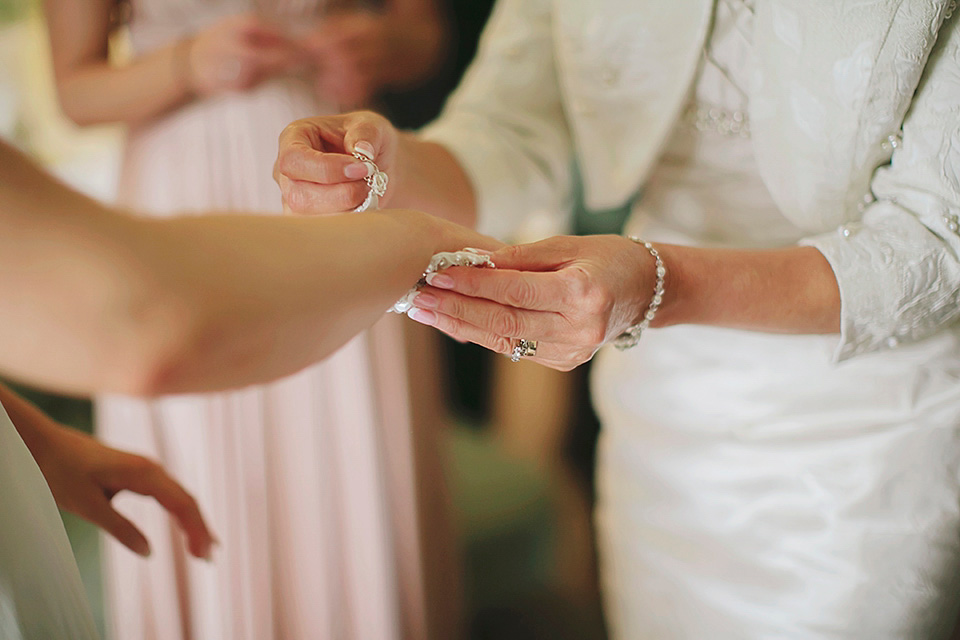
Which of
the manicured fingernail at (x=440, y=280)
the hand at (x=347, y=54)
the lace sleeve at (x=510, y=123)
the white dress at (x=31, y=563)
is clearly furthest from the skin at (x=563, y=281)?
the hand at (x=347, y=54)

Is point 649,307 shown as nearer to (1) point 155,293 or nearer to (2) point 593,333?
(2) point 593,333

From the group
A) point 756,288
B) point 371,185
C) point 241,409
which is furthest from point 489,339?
point 241,409

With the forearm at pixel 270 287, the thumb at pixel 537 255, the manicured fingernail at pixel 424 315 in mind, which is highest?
the forearm at pixel 270 287

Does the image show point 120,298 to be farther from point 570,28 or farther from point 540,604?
point 540,604

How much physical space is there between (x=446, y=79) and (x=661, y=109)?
2.66ft

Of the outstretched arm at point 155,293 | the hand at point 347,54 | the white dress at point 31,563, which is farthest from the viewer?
the hand at point 347,54

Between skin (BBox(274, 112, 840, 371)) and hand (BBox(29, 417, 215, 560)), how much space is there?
28 cm

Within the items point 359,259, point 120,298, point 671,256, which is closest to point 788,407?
point 671,256

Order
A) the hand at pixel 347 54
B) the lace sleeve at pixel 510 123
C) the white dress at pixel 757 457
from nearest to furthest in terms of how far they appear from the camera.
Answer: the white dress at pixel 757 457 < the lace sleeve at pixel 510 123 < the hand at pixel 347 54

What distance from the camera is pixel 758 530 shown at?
76 centimetres

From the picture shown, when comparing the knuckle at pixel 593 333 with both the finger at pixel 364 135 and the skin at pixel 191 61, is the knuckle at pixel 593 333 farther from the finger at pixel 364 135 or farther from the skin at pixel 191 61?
the skin at pixel 191 61

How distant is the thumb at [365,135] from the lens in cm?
50

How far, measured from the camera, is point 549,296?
455 millimetres

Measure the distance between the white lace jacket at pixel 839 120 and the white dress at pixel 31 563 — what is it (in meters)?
0.50
